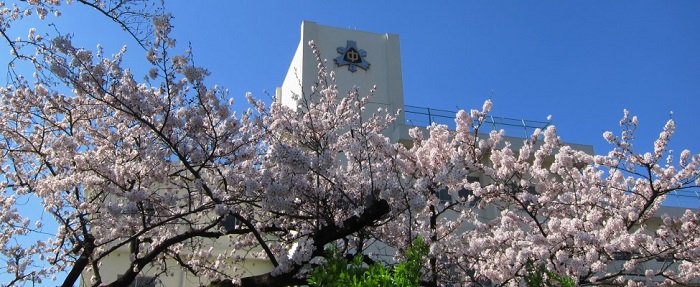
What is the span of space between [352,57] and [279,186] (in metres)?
11.0

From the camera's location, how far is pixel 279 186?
6906 millimetres

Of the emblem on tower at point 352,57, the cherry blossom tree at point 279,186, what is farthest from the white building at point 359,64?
the cherry blossom tree at point 279,186

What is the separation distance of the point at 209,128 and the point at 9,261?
147 inches

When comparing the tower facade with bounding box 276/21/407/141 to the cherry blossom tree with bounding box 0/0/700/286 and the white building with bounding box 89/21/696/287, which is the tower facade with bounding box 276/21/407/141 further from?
the cherry blossom tree with bounding box 0/0/700/286

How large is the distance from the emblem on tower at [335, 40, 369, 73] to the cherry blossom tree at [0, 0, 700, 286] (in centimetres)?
652

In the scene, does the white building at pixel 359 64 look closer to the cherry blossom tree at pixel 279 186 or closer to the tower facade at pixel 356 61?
the tower facade at pixel 356 61

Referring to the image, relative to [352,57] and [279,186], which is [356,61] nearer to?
[352,57]

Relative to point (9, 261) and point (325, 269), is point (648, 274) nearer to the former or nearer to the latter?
point (325, 269)

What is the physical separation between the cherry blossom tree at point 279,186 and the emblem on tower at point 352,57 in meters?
6.52

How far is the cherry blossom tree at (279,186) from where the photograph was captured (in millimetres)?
7027

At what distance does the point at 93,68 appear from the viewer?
273 inches

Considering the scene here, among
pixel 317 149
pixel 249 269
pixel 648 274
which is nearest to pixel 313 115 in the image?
pixel 317 149

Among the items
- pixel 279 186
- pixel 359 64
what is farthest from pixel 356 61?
pixel 279 186

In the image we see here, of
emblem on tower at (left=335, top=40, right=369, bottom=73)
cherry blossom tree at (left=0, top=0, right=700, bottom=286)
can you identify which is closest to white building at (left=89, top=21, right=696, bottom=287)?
emblem on tower at (left=335, top=40, right=369, bottom=73)
